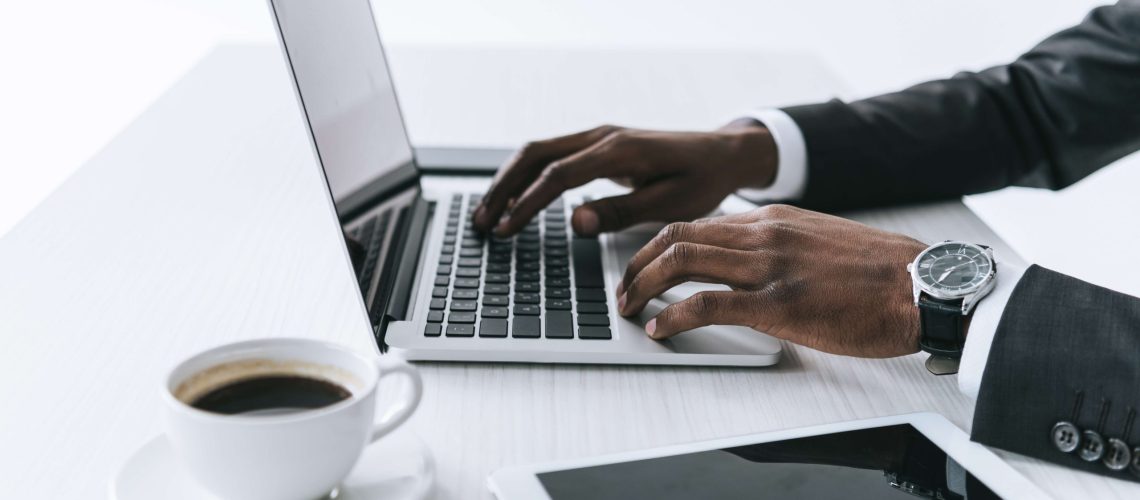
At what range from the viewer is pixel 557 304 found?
87 cm

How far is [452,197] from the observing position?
3.79 ft

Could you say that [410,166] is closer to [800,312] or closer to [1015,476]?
[800,312]

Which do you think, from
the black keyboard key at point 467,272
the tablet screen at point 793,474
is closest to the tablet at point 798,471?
the tablet screen at point 793,474

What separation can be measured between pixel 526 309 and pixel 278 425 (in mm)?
348

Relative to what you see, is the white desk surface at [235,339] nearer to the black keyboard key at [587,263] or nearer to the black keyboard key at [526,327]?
the black keyboard key at [526,327]

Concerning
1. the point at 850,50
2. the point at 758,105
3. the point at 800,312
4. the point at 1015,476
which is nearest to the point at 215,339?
the point at 800,312

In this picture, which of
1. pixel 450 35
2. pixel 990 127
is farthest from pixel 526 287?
pixel 450 35

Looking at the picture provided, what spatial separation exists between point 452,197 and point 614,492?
60cm

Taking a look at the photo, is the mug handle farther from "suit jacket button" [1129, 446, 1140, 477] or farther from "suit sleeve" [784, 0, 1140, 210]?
"suit sleeve" [784, 0, 1140, 210]

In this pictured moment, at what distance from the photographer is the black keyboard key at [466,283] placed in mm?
902

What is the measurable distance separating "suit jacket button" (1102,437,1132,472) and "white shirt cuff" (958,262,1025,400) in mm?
90

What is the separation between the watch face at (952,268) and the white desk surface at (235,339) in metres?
0.07

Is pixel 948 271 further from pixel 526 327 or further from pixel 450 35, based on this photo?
pixel 450 35

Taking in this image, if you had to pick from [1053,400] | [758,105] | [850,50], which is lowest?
[850,50]
